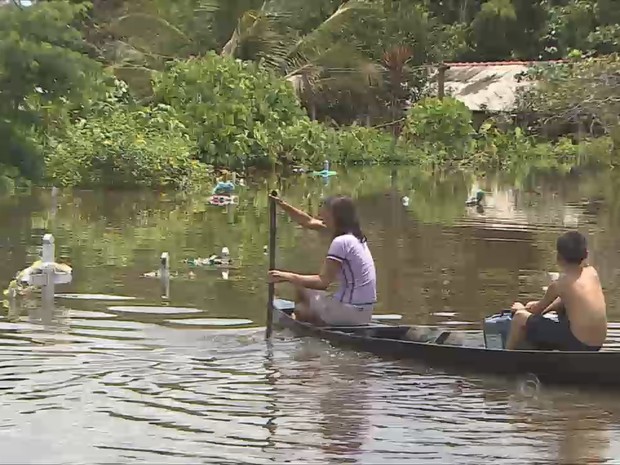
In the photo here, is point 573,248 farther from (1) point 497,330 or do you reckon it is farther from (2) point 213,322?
(2) point 213,322

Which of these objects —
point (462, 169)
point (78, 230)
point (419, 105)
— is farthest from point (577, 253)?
point (419, 105)

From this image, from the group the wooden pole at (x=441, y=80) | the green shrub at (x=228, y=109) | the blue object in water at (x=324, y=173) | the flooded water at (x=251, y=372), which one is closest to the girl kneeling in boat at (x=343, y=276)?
the flooded water at (x=251, y=372)

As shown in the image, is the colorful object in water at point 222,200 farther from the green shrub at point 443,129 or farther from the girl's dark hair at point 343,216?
the green shrub at point 443,129

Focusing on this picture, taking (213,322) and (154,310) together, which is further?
(154,310)

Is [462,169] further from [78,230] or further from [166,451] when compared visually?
[166,451]

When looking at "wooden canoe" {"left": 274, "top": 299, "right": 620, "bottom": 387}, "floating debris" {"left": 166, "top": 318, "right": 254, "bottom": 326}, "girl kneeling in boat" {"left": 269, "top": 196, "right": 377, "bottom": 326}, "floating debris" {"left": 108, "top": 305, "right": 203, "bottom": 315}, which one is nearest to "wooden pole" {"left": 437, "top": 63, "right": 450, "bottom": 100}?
"floating debris" {"left": 108, "top": 305, "right": 203, "bottom": 315}

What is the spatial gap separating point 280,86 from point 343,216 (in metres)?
25.6

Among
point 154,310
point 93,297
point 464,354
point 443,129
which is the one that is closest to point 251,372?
point 464,354

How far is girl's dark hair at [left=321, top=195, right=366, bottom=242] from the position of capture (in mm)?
Result: 9648

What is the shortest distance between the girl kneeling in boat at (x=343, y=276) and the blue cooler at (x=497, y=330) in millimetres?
1221

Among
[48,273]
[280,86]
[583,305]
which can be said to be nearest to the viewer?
[583,305]

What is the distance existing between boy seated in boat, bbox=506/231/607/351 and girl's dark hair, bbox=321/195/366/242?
5.79ft

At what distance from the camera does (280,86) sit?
114 feet

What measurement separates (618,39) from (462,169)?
326 inches
